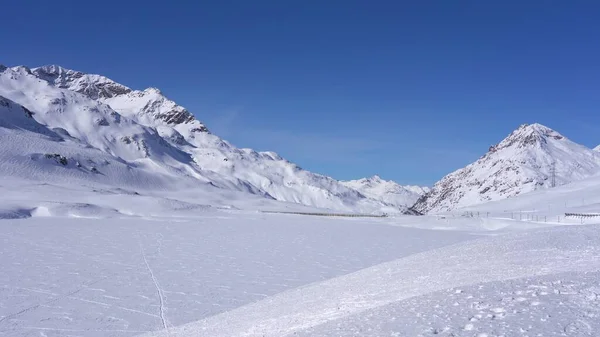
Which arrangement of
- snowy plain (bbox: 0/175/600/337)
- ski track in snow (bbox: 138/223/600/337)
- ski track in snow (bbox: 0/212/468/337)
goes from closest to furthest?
1. snowy plain (bbox: 0/175/600/337)
2. ski track in snow (bbox: 138/223/600/337)
3. ski track in snow (bbox: 0/212/468/337)

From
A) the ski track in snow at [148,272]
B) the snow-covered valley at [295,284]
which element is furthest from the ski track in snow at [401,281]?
the ski track in snow at [148,272]

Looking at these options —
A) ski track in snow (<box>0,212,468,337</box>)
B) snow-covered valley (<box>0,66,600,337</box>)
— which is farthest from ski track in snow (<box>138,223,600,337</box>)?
ski track in snow (<box>0,212,468,337</box>)

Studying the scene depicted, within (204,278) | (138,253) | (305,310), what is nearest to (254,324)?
(305,310)

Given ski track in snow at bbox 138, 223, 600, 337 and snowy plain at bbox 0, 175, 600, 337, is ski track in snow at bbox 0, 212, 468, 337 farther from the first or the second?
ski track in snow at bbox 138, 223, 600, 337

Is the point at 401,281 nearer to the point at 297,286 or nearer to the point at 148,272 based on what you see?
the point at 297,286

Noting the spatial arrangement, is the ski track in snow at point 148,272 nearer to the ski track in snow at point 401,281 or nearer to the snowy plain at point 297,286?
the snowy plain at point 297,286

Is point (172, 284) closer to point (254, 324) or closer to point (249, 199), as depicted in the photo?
point (254, 324)

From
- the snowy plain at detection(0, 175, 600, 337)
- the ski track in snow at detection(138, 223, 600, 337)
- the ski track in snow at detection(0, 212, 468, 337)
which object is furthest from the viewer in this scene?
the ski track in snow at detection(0, 212, 468, 337)

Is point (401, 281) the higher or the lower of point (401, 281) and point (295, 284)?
the higher

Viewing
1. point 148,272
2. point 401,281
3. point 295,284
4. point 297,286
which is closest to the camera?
point 401,281

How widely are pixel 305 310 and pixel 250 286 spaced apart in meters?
6.84

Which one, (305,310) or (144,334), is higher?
(305,310)

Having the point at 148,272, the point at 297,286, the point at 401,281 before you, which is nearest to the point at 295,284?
the point at 297,286

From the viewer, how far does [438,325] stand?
6.64 metres
